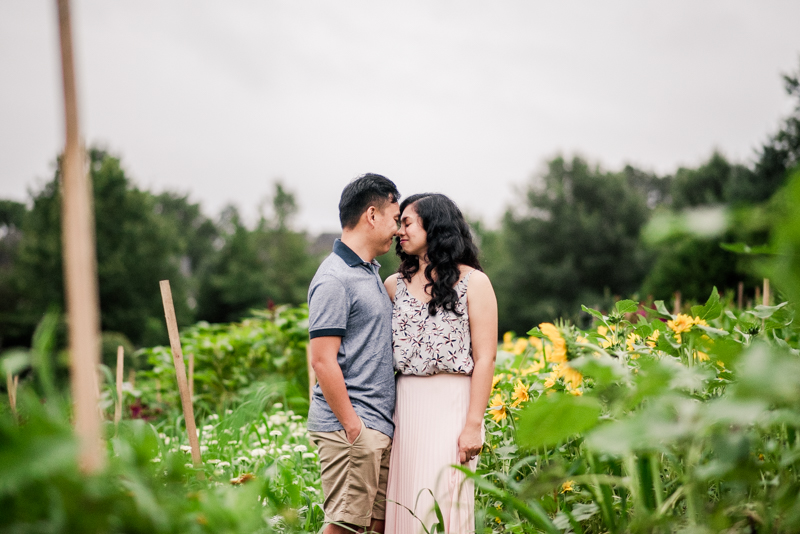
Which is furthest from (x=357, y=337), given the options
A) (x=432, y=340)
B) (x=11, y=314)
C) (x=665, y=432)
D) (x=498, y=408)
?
(x=11, y=314)

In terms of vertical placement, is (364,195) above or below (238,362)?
above

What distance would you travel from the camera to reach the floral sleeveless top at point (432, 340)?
186 centimetres

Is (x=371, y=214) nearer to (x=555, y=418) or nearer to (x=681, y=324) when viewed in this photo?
(x=681, y=324)

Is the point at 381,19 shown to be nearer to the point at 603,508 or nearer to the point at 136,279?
the point at 603,508

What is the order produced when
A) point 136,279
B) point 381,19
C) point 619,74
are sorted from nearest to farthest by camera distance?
point 381,19
point 619,74
point 136,279

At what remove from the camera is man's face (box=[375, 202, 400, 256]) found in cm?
211

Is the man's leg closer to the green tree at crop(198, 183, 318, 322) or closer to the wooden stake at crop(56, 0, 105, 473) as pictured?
the wooden stake at crop(56, 0, 105, 473)

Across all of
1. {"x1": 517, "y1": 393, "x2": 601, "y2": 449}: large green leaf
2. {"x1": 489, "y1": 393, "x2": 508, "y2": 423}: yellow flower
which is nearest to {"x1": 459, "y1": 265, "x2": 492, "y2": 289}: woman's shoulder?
{"x1": 489, "y1": 393, "x2": 508, "y2": 423}: yellow flower

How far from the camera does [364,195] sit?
6.91 feet

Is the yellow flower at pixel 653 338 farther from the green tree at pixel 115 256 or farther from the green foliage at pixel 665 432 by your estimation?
the green tree at pixel 115 256

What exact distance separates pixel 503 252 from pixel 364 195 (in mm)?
17622

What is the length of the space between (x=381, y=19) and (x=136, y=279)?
445 inches

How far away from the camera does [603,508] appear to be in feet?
3.61

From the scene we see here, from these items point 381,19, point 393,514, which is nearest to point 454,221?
point 393,514
